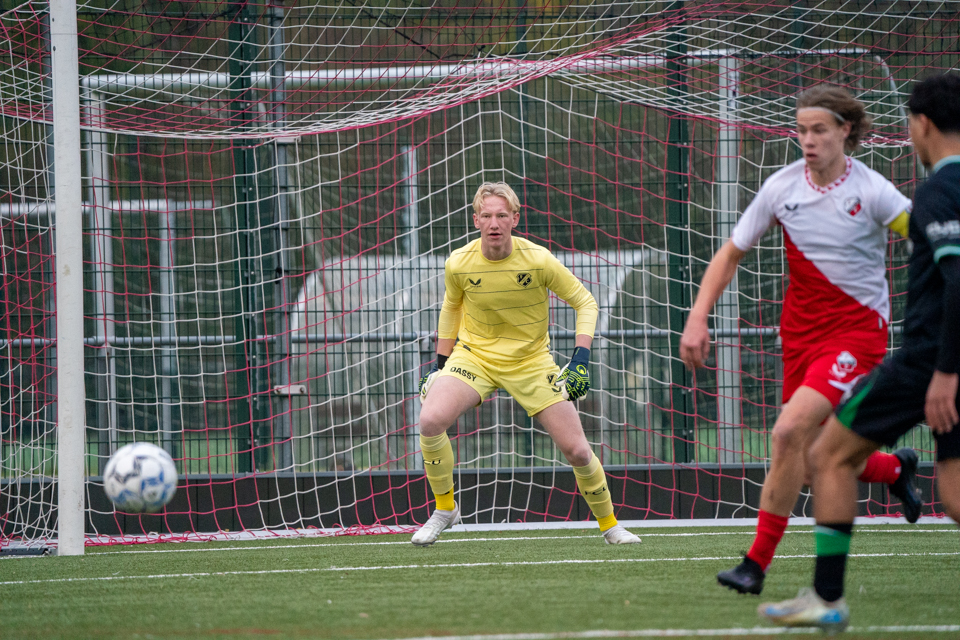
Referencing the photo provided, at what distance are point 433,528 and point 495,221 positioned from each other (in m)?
1.79

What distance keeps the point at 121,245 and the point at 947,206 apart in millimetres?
6436

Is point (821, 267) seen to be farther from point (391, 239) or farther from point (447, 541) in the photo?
point (391, 239)

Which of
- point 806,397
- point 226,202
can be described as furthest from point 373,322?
point 806,397

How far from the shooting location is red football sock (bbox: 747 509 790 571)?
366 centimetres

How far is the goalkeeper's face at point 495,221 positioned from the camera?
226 inches

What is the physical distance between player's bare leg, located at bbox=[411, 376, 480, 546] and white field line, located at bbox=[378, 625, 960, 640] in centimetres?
276

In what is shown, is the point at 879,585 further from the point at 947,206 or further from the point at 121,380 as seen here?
the point at 121,380

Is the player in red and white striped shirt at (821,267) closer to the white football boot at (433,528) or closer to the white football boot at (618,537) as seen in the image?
the white football boot at (618,537)

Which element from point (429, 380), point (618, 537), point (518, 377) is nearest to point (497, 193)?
point (518, 377)

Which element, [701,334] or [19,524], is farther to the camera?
[19,524]

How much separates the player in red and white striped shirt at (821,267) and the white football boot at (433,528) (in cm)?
255

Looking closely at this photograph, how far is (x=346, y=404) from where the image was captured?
802cm

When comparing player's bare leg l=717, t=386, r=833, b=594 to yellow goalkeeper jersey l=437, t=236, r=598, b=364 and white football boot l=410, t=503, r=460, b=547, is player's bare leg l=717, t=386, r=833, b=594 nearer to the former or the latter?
yellow goalkeeper jersey l=437, t=236, r=598, b=364

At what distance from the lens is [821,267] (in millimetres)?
3703
